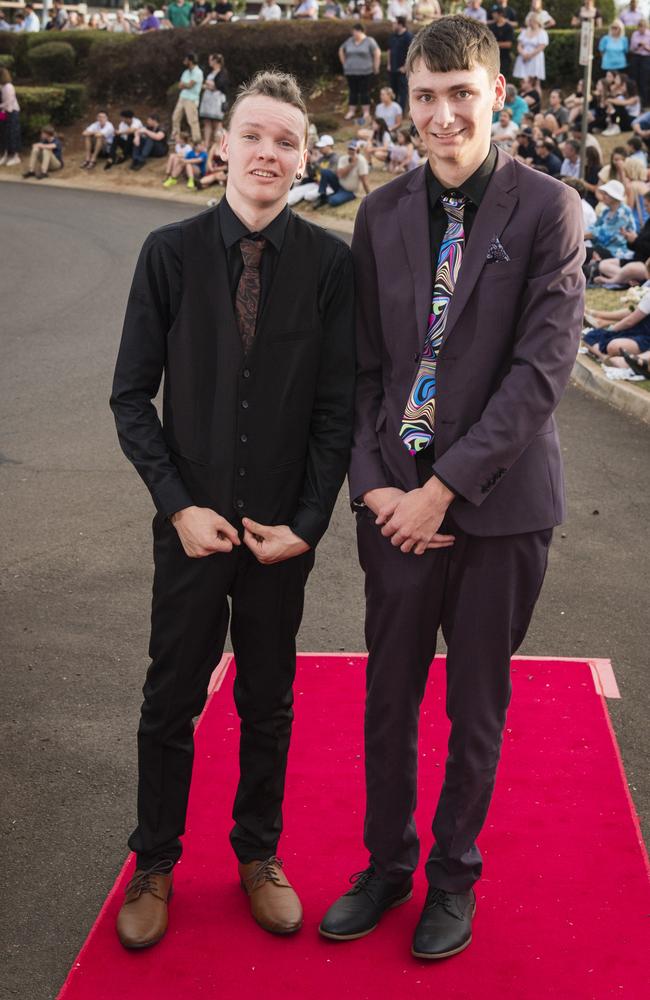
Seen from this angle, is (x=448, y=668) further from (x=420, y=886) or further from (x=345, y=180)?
(x=345, y=180)

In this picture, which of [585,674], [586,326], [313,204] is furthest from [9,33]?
[585,674]

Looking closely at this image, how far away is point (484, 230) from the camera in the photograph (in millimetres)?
3029

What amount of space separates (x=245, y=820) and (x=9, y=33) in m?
36.3

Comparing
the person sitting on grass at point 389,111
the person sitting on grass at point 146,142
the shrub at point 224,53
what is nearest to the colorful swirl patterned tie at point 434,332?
the person sitting on grass at point 389,111

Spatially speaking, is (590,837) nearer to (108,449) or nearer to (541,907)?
(541,907)

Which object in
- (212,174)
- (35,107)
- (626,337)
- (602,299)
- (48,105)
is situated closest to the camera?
(626,337)

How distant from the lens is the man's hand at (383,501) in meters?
3.16

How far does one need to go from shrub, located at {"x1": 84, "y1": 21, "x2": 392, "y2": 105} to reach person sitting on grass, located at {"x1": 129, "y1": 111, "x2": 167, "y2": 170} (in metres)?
4.16

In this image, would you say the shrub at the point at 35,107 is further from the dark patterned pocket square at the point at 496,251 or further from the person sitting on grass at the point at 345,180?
the dark patterned pocket square at the point at 496,251

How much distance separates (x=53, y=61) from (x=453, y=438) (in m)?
32.5

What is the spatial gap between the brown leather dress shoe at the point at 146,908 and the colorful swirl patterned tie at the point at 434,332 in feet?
4.82

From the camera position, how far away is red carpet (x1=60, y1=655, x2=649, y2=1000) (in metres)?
3.21

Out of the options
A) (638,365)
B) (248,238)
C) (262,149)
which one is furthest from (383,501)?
(638,365)

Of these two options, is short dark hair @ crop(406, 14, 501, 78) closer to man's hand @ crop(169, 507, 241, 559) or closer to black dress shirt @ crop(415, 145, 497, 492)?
black dress shirt @ crop(415, 145, 497, 492)
